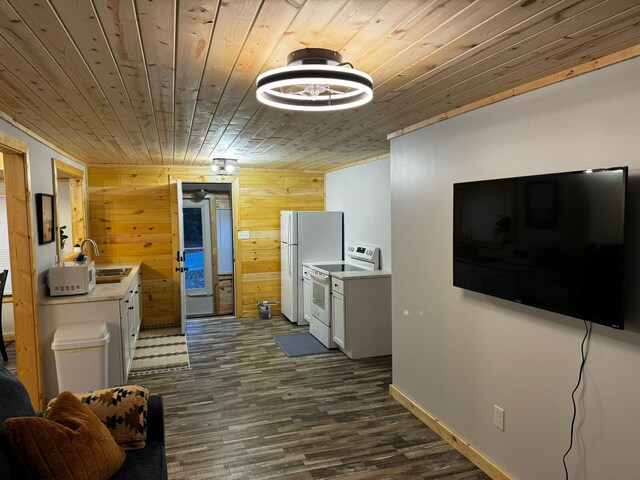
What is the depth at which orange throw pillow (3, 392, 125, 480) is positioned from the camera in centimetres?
161

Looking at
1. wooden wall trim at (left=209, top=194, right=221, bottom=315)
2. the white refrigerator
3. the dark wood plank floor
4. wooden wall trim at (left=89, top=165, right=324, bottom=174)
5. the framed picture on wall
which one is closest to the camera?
the dark wood plank floor

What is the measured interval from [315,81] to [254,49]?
0.97ft

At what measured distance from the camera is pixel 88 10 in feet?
4.51

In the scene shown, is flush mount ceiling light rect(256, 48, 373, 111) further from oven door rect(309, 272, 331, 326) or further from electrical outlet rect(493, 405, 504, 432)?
oven door rect(309, 272, 331, 326)

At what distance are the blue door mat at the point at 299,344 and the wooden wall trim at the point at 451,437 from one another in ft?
4.54

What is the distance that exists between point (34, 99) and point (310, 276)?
3822 millimetres

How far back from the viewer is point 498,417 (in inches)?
102

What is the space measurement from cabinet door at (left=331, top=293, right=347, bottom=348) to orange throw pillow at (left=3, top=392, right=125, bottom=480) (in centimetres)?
307

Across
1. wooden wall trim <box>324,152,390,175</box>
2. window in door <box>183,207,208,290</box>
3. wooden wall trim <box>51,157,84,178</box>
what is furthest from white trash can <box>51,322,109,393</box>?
window in door <box>183,207,208,290</box>

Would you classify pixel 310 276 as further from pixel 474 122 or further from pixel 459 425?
pixel 474 122

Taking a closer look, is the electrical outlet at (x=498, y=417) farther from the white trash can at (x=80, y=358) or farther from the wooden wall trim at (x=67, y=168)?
the wooden wall trim at (x=67, y=168)

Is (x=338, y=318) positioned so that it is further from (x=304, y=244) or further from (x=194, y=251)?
(x=194, y=251)

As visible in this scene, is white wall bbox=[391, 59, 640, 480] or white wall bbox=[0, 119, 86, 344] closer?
white wall bbox=[391, 59, 640, 480]

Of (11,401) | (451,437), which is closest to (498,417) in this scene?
(451,437)
